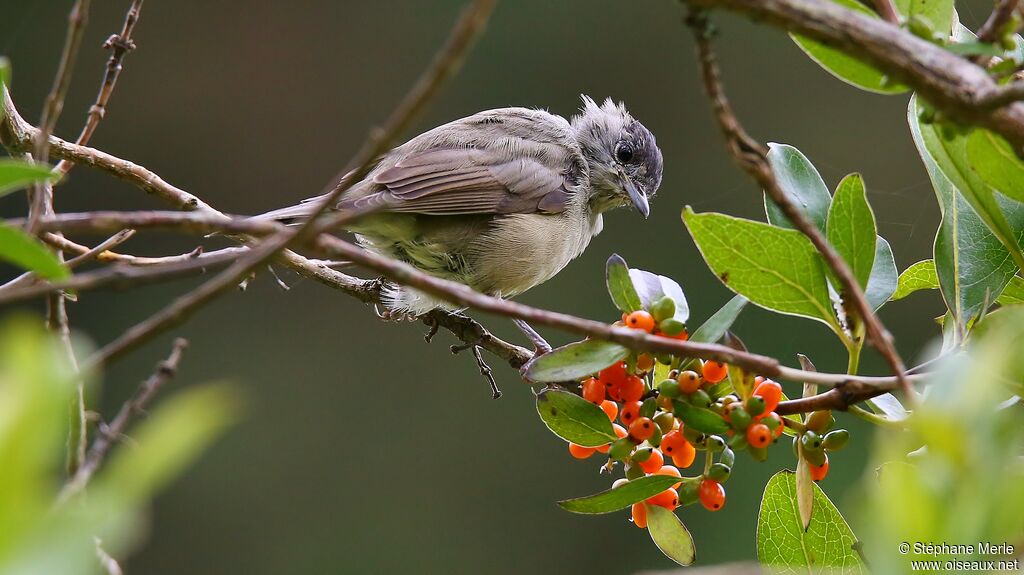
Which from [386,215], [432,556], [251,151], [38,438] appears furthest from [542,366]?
[251,151]

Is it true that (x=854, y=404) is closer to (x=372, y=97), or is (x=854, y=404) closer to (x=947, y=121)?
(x=947, y=121)

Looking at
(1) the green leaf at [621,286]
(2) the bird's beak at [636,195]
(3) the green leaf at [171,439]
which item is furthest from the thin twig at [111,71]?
(2) the bird's beak at [636,195]

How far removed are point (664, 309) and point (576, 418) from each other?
0.83 feet

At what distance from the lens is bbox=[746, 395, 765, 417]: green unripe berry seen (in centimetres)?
160

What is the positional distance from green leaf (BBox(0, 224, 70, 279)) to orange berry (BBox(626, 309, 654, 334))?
36.6 inches

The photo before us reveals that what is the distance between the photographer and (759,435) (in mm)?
1589

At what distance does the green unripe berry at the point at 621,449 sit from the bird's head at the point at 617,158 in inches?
115

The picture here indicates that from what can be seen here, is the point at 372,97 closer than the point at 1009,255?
No

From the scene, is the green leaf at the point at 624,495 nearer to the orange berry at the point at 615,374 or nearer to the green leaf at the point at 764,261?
the orange berry at the point at 615,374

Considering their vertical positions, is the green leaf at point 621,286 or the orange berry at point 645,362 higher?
the green leaf at point 621,286

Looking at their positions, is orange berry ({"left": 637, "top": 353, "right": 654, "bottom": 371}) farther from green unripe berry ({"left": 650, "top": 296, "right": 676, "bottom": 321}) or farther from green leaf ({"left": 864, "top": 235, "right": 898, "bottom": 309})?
green leaf ({"left": 864, "top": 235, "right": 898, "bottom": 309})

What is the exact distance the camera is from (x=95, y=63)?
11945 mm

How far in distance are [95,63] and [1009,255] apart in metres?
12.0

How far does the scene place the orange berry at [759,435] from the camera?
1.58m
